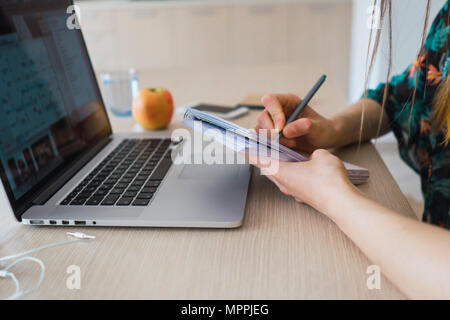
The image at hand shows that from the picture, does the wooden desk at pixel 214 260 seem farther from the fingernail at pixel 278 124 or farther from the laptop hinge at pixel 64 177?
the fingernail at pixel 278 124

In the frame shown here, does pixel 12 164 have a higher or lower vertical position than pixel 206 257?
higher

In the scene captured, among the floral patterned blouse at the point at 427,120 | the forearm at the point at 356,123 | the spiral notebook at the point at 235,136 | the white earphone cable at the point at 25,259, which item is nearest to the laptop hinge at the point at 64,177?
the white earphone cable at the point at 25,259

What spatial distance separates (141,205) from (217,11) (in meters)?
3.04

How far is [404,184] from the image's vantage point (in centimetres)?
167

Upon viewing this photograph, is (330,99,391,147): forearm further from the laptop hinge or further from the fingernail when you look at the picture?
the laptop hinge

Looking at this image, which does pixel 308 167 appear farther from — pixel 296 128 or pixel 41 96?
pixel 41 96

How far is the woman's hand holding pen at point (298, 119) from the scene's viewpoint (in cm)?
77

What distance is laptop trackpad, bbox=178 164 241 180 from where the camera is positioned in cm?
70

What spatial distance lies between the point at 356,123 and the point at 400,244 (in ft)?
1.48

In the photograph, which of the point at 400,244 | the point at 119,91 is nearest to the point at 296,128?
the point at 400,244

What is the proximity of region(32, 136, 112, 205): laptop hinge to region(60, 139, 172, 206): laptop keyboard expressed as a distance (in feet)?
0.10

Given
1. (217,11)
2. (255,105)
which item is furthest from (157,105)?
(217,11)

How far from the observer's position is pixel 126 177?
0.69 m
